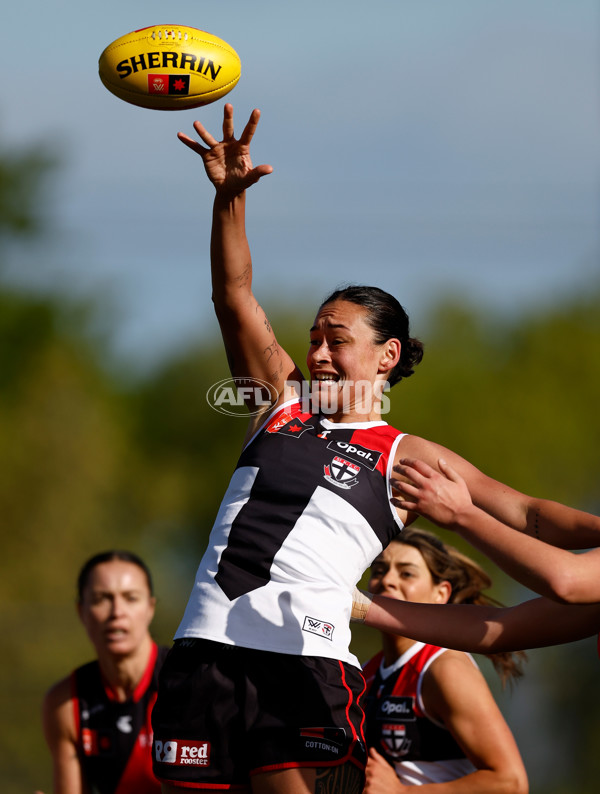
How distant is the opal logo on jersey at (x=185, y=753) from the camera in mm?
3441

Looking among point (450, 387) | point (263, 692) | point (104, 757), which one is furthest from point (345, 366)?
point (450, 387)

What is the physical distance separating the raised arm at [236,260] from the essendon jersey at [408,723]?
1.60 m

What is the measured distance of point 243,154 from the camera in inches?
156

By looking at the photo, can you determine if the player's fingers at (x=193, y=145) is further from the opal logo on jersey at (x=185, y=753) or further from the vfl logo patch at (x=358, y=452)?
the opal logo on jersey at (x=185, y=753)

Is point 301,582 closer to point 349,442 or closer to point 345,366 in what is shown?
point 349,442

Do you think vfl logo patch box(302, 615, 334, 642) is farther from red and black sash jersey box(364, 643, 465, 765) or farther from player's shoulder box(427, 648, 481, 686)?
red and black sash jersey box(364, 643, 465, 765)

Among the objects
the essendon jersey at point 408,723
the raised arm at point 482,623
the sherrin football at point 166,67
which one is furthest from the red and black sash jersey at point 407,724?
the sherrin football at point 166,67

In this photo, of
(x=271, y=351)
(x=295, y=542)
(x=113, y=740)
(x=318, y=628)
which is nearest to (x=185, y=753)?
(x=318, y=628)

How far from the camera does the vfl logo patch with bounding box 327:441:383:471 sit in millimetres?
3790

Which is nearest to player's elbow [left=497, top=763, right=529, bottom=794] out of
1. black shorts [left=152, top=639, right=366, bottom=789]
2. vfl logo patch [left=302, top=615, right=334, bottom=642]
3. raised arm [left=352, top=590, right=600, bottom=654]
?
raised arm [left=352, top=590, right=600, bottom=654]

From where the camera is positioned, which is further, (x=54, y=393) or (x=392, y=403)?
(x=392, y=403)

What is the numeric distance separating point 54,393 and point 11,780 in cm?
1549

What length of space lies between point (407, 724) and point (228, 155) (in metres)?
2.58

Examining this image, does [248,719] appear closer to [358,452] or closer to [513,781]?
[358,452]
